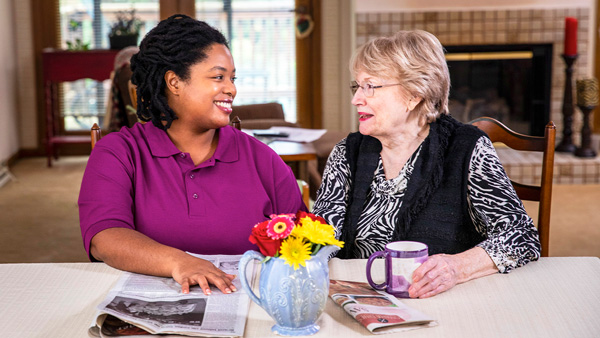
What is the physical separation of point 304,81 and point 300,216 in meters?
5.12

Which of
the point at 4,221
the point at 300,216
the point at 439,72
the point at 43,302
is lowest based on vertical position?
the point at 4,221

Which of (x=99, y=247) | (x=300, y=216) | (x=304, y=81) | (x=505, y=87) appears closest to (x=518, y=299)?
(x=300, y=216)

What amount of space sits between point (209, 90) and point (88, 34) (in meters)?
4.81

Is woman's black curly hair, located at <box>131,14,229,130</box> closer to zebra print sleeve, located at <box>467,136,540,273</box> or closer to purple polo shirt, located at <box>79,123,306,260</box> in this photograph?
purple polo shirt, located at <box>79,123,306,260</box>

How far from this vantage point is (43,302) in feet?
3.88

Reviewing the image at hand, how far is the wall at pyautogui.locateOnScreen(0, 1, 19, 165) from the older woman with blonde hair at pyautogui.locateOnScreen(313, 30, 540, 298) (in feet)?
14.2

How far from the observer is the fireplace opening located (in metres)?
5.02

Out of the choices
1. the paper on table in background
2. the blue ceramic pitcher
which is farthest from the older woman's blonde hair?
the paper on table in background

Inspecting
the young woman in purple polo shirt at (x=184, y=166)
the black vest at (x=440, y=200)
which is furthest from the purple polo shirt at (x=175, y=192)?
the black vest at (x=440, y=200)

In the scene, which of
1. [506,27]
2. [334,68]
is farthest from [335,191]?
[334,68]

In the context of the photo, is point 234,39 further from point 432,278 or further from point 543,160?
point 432,278

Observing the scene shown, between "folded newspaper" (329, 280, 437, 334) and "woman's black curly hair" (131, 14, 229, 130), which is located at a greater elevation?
"woman's black curly hair" (131, 14, 229, 130)

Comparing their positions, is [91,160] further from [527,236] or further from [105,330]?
[527,236]

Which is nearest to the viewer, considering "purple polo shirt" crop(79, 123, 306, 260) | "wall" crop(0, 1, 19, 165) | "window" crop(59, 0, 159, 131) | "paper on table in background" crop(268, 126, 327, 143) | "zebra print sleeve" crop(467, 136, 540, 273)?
"zebra print sleeve" crop(467, 136, 540, 273)
